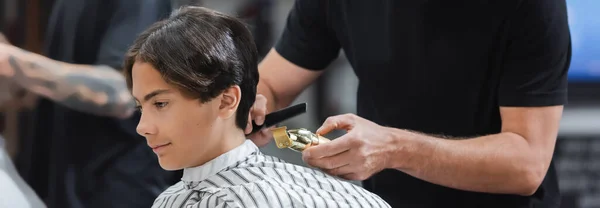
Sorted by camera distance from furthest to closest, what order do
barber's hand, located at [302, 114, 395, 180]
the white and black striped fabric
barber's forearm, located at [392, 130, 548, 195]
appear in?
barber's forearm, located at [392, 130, 548, 195], barber's hand, located at [302, 114, 395, 180], the white and black striped fabric

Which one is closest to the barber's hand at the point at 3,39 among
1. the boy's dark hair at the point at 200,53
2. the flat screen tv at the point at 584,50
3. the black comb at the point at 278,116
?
the boy's dark hair at the point at 200,53

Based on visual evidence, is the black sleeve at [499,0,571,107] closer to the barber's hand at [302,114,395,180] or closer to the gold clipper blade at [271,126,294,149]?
the barber's hand at [302,114,395,180]

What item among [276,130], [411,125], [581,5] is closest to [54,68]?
[276,130]

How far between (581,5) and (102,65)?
5.70ft

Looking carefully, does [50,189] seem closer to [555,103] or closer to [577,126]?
[555,103]

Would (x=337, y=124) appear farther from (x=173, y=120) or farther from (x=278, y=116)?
(x=173, y=120)

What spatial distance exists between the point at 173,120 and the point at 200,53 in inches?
4.4

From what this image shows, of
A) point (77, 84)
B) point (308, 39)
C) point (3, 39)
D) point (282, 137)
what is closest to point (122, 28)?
point (77, 84)

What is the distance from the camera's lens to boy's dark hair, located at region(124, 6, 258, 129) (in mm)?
1187

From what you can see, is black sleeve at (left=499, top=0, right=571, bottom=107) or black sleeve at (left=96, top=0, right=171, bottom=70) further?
black sleeve at (left=96, top=0, right=171, bottom=70)

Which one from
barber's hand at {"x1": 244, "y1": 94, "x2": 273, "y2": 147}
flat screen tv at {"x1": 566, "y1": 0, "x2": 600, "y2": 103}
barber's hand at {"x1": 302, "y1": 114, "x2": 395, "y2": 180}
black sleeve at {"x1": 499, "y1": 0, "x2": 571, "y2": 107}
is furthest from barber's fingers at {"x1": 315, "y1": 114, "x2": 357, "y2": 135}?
flat screen tv at {"x1": 566, "y1": 0, "x2": 600, "y2": 103}

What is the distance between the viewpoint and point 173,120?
121 cm

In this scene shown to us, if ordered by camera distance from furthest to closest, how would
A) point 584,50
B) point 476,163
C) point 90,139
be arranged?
point 584,50
point 90,139
point 476,163

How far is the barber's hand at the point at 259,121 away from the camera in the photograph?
1.37 m
